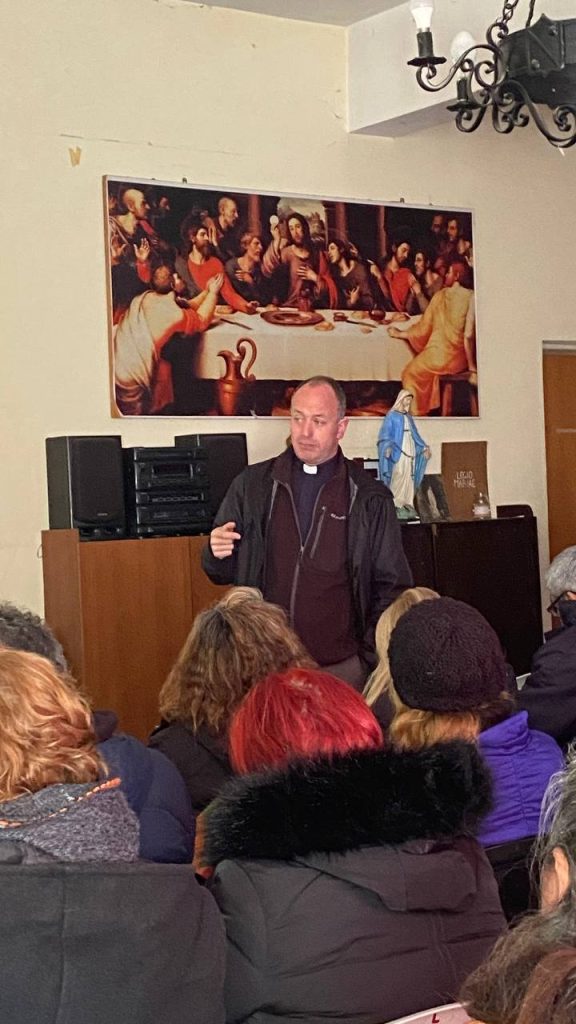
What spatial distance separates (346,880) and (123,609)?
412 centimetres

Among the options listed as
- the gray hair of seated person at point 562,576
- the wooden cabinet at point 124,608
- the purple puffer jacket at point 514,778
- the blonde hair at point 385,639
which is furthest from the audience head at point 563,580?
the wooden cabinet at point 124,608

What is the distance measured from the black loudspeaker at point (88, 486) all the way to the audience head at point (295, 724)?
373 cm

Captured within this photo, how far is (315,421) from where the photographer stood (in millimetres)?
4801

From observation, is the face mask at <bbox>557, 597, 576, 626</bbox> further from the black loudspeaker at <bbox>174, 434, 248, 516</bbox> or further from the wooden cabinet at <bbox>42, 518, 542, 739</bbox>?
the black loudspeaker at <bbox>174, 434, 248, 516</bbox>

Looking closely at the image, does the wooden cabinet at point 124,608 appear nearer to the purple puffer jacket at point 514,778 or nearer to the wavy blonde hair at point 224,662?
the wavy blonde hair at point 224,662

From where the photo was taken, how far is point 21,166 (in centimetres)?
615

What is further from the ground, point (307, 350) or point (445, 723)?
point (307, 350)

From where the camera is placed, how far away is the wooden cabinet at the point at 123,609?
5957mm

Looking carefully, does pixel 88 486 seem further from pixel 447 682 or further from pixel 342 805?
pixel 342 805

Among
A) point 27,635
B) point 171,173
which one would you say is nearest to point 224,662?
point 27,635

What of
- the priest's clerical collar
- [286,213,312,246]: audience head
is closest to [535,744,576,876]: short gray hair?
the priest's clerical collar

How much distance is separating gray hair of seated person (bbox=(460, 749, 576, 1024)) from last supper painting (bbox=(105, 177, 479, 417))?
5380mm

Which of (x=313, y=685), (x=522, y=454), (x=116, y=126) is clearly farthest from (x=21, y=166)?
(x=313, y=685)

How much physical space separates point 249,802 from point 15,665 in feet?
1.28
